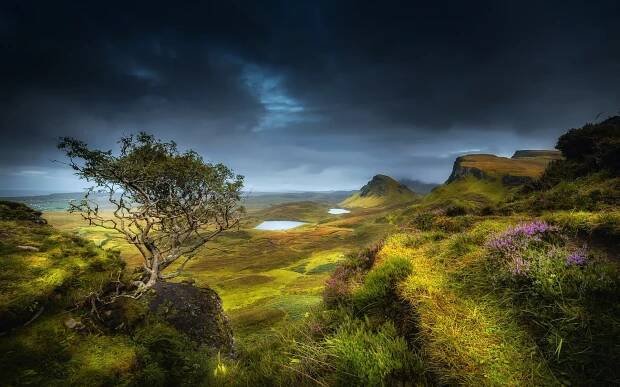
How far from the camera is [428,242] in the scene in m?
10.4

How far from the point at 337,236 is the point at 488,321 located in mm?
164084

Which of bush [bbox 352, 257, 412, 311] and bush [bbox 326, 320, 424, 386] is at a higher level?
bush [bbox 352, 257, 412, 311]

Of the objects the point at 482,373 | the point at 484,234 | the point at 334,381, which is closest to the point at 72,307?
the point at 334,381

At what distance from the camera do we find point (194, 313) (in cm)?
1357

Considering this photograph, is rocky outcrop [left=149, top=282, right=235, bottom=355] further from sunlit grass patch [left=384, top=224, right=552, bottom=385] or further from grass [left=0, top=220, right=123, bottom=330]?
sunlit grass patch [left=384, top=224, right=552, bottom=385]

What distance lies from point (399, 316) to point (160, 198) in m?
22.5

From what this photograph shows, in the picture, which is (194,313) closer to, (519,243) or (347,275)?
(347,275)

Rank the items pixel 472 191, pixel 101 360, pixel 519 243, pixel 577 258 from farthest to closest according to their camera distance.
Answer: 1. pixel 472 191
2. pixel 101 360
3. pixel 519 243
4. pixel 577 258

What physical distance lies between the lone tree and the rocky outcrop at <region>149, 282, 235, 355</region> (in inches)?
39.5

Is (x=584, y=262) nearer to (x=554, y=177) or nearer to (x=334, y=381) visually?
(x=334, y=381)

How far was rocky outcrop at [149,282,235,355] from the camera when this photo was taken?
12523mm

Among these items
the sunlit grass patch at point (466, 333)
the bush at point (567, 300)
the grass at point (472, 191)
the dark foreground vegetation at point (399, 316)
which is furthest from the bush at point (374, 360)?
the grass at point (472, 191)

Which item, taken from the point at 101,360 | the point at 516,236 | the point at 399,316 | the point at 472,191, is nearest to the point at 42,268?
the point at 101,360

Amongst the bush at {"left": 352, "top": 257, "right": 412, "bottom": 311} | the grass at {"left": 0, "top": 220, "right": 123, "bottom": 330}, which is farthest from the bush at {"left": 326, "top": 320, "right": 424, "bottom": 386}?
the grass at {"left": 0, "top": 220, "right": 123, "bottom": 330}
